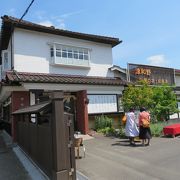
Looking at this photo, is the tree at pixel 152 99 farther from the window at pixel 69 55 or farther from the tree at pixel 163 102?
the window at pixel 69 55

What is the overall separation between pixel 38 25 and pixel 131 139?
369 inches

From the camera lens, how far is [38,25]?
51.5 feet

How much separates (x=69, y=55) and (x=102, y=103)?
4098 millimetres

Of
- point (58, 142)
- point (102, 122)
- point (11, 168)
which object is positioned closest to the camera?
point (58, 142)

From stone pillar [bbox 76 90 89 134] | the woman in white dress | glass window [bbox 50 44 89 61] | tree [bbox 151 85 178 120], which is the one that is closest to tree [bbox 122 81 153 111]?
tree [bbox 151 85 178 120]

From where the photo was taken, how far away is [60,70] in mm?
16594

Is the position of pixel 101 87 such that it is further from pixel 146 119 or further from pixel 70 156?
pixel 70 156

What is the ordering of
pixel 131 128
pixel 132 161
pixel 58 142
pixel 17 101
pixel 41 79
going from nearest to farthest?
1. pixel 58 142
2. pixel 132 161
3. pixel 131 128
4. pixel 41 79
5. pixel 17 101

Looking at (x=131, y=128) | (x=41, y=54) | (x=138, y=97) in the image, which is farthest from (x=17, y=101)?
(x=138, y=97)

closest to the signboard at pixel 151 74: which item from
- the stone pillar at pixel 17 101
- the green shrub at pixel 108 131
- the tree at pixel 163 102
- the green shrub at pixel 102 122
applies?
the tree at pixel 163 102

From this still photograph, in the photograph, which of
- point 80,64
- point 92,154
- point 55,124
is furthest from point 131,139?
point 80,64

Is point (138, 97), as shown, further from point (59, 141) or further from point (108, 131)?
point (59, 141)

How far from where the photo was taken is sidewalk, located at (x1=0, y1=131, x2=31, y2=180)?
763 cm

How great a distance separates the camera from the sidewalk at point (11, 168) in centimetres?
763
